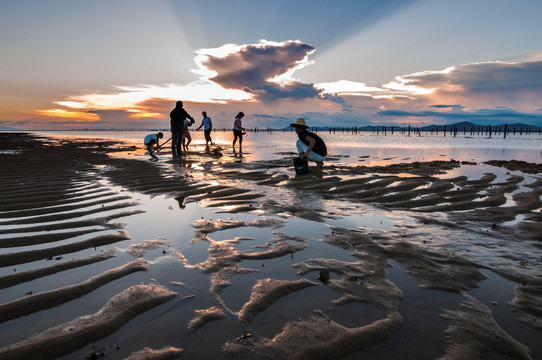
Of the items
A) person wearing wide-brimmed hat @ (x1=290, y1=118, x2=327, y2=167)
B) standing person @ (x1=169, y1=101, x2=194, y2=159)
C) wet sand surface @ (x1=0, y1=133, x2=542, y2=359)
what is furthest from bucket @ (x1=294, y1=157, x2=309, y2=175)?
standing person @ (x1=169, y1=101, x2=194, y2=159)

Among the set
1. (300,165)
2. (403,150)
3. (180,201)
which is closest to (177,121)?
(300,165)

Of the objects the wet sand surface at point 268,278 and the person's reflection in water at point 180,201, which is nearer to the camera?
the wet sand surface at point 268,278

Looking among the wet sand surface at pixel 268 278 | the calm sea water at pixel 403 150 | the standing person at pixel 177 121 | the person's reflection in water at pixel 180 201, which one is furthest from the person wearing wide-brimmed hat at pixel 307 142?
the standing person at pixel 177 121

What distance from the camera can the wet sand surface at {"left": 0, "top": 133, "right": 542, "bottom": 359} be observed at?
2070 millimetres

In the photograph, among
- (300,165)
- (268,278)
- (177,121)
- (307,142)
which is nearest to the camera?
(268,278)

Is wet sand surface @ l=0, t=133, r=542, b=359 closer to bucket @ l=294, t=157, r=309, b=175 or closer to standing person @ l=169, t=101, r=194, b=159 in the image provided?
bucket @ l=294, t=157, r=309, b=175

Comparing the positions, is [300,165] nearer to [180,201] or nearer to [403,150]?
[180,201]

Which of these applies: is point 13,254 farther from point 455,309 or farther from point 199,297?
point 455,309

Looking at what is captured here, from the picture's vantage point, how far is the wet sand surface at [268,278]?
2.07m

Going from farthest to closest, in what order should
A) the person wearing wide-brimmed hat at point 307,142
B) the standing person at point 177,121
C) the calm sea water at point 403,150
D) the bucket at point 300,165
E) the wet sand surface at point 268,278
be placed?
the calm sea water at point 403,150 < the standing person at point 177,121 < the person wearing wide-brimmed hat at point 307,142 < the bucket at point 300,165 < the wet sand surface at point 268,278

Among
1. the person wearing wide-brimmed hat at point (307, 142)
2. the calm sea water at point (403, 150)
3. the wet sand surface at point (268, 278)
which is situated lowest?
the wet sand surface at point (268, 278)

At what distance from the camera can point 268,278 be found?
2988 mm

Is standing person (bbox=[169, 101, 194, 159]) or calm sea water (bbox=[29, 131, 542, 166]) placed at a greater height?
standing person (bbox=[169, 101, 194, 159])

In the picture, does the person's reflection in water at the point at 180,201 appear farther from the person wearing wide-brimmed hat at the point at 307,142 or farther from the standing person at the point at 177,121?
the standing person at the point at 177,121
